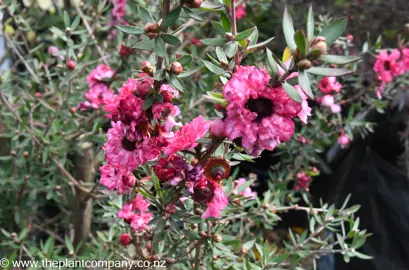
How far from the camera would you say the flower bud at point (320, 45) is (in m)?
0.49

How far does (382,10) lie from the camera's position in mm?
2254

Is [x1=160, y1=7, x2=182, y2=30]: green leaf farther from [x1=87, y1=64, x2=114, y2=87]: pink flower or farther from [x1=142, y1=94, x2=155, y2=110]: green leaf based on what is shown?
[x1=87, y1=64, x2=114, y2=87]: pink flower

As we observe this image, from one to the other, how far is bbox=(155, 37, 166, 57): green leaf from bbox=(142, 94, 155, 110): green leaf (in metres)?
0.06

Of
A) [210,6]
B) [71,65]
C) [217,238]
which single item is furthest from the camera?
[71,65]

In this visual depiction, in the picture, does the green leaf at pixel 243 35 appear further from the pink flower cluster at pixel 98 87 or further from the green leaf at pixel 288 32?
the pink flower cluster at pixel 98 87

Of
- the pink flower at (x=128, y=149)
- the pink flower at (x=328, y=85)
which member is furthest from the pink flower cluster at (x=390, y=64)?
the pink flower at (x=128, y=149)

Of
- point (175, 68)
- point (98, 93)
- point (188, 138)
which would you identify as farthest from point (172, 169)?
point (98, 93)

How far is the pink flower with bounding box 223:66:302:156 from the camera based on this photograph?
54 cm

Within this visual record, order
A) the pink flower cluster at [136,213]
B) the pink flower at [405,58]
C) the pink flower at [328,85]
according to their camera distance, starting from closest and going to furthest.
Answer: the pink flower cluster at [136,213] < the pink flower at [405,58] < the pink flower at [328,85]

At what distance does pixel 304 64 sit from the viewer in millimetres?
502

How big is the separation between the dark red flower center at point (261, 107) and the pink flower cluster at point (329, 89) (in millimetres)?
1141

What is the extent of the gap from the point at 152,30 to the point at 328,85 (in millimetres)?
1192

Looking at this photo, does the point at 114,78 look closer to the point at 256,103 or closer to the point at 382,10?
the point at 256,103

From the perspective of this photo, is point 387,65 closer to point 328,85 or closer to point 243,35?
point 328,85
